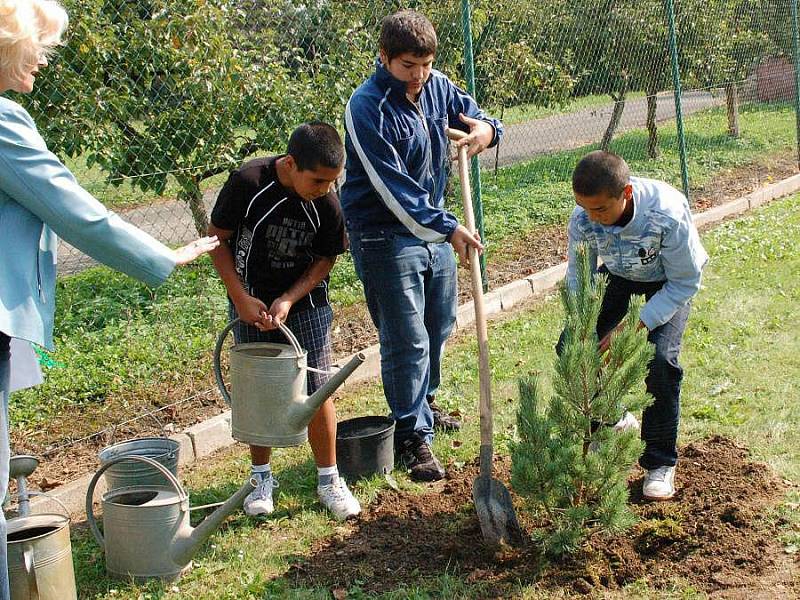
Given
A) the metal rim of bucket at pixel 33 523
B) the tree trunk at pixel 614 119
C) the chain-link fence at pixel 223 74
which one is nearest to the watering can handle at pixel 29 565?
the metal rim of bucket at pixel 33 523

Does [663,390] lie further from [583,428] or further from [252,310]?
[252,310]

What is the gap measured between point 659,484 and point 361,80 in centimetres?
405

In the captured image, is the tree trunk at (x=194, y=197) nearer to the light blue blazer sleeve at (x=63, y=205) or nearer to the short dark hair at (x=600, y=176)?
the short dark hair at (x=600, y=176)

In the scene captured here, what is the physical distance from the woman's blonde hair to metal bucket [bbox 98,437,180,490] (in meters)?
1.75

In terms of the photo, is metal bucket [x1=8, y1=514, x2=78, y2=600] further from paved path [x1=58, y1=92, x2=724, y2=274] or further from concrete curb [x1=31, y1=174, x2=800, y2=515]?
paved path [x1=58, y1=92, x2=724, y2=274]

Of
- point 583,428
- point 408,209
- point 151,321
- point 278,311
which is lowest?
point 151,321

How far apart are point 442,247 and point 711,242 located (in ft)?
15.0

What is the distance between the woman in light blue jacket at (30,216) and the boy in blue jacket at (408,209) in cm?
150

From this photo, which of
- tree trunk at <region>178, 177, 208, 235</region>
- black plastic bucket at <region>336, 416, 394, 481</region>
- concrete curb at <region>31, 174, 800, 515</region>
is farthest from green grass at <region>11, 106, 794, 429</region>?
black plastic bucket at <region>336, 416, 394, 481</region>

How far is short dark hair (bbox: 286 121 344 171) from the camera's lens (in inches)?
134

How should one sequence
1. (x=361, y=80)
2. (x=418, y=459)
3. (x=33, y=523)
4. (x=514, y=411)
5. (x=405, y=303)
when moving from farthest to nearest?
(x=361, y=80) < (x=514, y=411) < (x=418, y=459) < (x=405, y=303) < (x=33, y=523)

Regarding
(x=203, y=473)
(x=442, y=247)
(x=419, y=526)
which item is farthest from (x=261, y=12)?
(x=419, y=526)

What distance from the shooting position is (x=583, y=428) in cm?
315

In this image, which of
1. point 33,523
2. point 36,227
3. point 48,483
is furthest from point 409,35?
point 48,483
